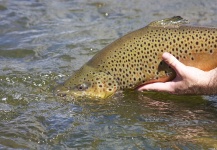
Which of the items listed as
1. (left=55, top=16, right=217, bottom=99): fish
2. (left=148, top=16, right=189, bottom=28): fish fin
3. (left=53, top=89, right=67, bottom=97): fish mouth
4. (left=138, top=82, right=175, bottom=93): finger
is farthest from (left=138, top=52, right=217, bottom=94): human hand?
(left=53, top=89, right=67, bottom=97): fish mouth

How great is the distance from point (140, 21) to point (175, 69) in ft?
10.6

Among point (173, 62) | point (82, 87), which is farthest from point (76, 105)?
point (173, 62)

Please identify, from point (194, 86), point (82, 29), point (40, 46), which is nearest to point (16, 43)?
point (40, 46)

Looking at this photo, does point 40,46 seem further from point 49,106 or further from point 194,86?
point 194,86

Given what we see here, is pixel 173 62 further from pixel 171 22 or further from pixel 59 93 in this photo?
pixel 59 93

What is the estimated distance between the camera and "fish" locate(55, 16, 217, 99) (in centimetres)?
483

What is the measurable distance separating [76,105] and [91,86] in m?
0.29

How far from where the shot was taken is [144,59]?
4.94 metres

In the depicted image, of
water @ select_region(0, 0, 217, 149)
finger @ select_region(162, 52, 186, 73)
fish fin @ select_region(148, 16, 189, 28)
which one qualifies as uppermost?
fish fin @ select_region(148, 16, 189, 28)

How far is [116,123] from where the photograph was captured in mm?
4316

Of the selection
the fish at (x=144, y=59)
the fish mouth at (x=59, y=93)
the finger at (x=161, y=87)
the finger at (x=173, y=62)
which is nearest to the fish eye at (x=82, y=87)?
the fish at (x=144, y=59)

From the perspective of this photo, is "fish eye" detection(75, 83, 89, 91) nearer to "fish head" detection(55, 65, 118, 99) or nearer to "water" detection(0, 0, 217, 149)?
"fish head" detection(55, 65, 118, 99)

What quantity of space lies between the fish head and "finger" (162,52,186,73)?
62 centimetres

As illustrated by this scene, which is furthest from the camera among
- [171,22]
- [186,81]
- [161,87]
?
[171,22]
